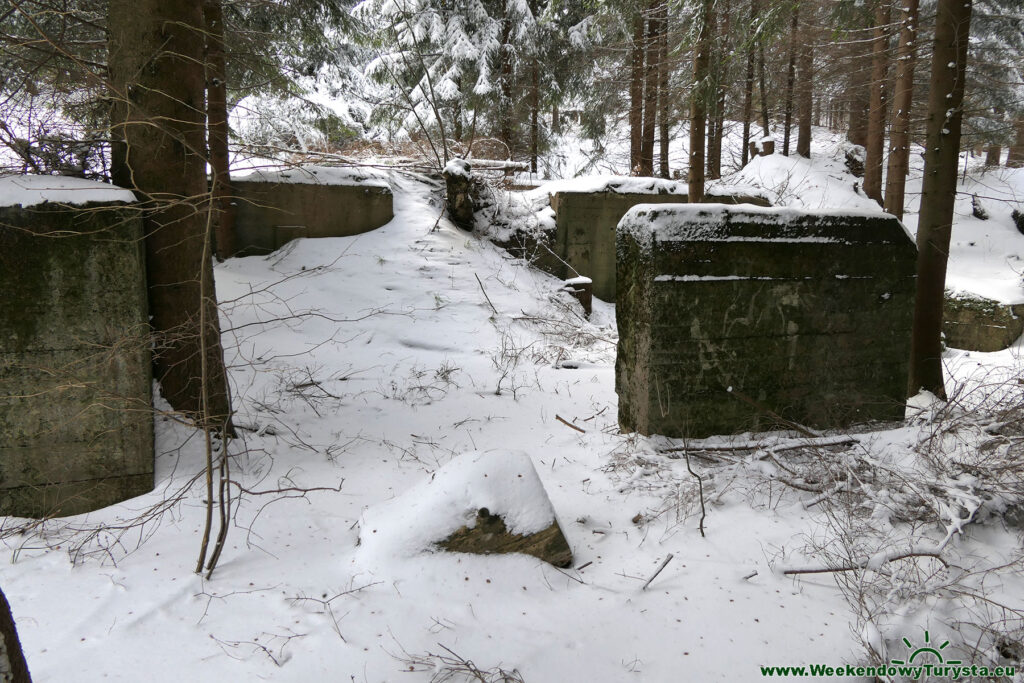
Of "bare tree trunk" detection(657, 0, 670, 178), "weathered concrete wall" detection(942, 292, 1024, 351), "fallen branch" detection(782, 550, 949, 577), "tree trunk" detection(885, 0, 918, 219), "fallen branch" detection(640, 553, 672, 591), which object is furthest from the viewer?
"bare tree trunk" detection(657, 0, 670, 178)

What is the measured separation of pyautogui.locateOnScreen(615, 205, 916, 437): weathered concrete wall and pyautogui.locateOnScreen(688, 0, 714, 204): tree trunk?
3.52 m

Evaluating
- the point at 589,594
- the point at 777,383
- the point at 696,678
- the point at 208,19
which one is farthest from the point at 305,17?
the point at 696,678

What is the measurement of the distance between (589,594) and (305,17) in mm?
7950

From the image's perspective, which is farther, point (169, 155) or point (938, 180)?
point (938, 180)

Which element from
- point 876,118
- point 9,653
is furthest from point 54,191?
point 876,118

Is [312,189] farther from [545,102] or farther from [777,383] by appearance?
[545,102]

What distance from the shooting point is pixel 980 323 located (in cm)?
939

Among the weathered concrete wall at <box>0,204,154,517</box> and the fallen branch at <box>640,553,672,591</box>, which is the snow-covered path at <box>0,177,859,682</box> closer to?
the fallen branch at <box>640,553,672,591</box>

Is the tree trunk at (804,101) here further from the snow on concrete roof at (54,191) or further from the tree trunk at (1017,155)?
the snow on concrete roof at (54,191)

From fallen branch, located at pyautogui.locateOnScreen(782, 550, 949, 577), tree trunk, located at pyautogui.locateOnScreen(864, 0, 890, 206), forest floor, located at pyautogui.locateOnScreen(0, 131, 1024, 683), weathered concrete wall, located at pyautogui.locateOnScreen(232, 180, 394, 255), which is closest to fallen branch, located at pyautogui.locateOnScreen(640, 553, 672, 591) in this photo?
forest floor, located at pyautogui.locateOnScreen(0, 131, 1024, 683)

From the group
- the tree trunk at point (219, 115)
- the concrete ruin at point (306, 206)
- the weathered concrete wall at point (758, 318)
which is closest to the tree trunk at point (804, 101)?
the concrete ruin at point (306, 206)

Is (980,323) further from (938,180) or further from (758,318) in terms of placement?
(758,318)

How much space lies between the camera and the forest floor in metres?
2.26

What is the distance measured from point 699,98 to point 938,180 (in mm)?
3055
